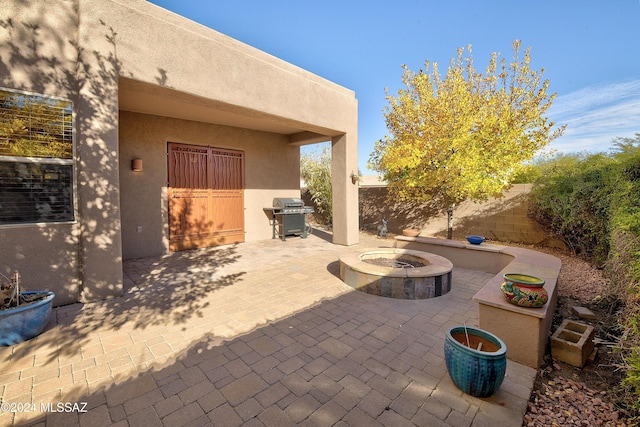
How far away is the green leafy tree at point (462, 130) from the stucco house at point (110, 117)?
2260 millimetres

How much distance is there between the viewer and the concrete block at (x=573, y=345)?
2.77 meters

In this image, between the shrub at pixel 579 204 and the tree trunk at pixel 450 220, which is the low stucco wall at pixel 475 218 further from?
the tree trunk at pixel 450 220

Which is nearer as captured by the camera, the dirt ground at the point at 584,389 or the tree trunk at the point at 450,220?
the dirt ground at the point at 584,389

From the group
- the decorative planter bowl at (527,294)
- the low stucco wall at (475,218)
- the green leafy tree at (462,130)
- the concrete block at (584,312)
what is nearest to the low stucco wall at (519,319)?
the decorative planter bowl at (527,294)

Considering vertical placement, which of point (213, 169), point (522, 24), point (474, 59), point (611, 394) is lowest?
point (611, 394)

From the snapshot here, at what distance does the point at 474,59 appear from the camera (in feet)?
30.0

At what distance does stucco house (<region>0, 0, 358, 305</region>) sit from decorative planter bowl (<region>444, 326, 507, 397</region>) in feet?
15.4

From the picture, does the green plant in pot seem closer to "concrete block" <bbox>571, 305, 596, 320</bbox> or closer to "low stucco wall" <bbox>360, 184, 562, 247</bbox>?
"concrete block" <bbox>571, 305, 596, 320</bbox>

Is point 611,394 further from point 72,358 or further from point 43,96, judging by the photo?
point 43,96

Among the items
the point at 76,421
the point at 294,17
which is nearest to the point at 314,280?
the point at 76,421

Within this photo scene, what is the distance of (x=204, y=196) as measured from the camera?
321 inches

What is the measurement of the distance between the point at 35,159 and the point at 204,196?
4.44 meters

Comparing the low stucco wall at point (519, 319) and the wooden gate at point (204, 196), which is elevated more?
the wooden gate at point (204, 196)

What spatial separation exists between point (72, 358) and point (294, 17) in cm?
959
